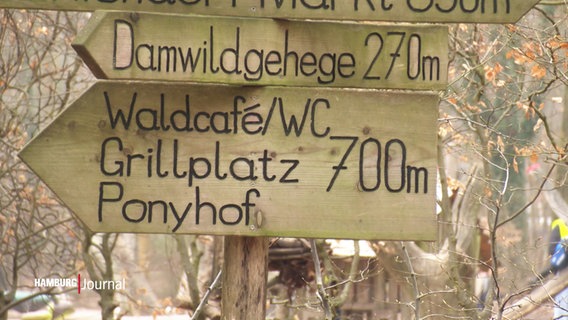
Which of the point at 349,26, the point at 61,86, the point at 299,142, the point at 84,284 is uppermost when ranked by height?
the point at 61,86

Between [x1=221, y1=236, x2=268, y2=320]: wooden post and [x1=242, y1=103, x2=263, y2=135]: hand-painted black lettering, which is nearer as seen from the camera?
[x1=242, y1=103, x2=263, y2=135]: hand-painted black lettering

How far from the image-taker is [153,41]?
2535 millimetres

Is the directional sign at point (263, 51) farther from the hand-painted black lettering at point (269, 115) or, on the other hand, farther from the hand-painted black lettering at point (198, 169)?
Result: the hand-painted black lettering at point (198, 169)

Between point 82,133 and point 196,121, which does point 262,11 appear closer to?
point 196,121

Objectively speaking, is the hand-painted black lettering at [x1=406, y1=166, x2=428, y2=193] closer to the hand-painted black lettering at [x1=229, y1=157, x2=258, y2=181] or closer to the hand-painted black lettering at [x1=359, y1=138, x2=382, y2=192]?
the hand-painted black lettering at [x1=359, y1=138, x2=382, y2=192]

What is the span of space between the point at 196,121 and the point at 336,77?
45 centimetres

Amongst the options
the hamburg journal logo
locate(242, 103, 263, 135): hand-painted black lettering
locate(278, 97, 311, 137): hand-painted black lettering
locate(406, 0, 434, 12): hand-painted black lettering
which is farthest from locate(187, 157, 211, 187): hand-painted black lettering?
the hamburg journal logo

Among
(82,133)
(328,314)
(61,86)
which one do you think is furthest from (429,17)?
(61,86)

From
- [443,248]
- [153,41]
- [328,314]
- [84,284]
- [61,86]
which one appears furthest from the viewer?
[61,86]

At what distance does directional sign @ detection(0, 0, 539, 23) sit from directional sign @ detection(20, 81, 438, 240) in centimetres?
24

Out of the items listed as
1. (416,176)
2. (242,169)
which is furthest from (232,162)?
(416,176)

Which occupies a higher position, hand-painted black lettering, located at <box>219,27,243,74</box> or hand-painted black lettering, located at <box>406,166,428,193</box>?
hand-painted black lettering, located at <box>219,27,243,74</box>

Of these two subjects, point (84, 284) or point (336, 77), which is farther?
point (84, 284)

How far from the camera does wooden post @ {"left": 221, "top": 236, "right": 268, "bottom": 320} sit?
111 inches
